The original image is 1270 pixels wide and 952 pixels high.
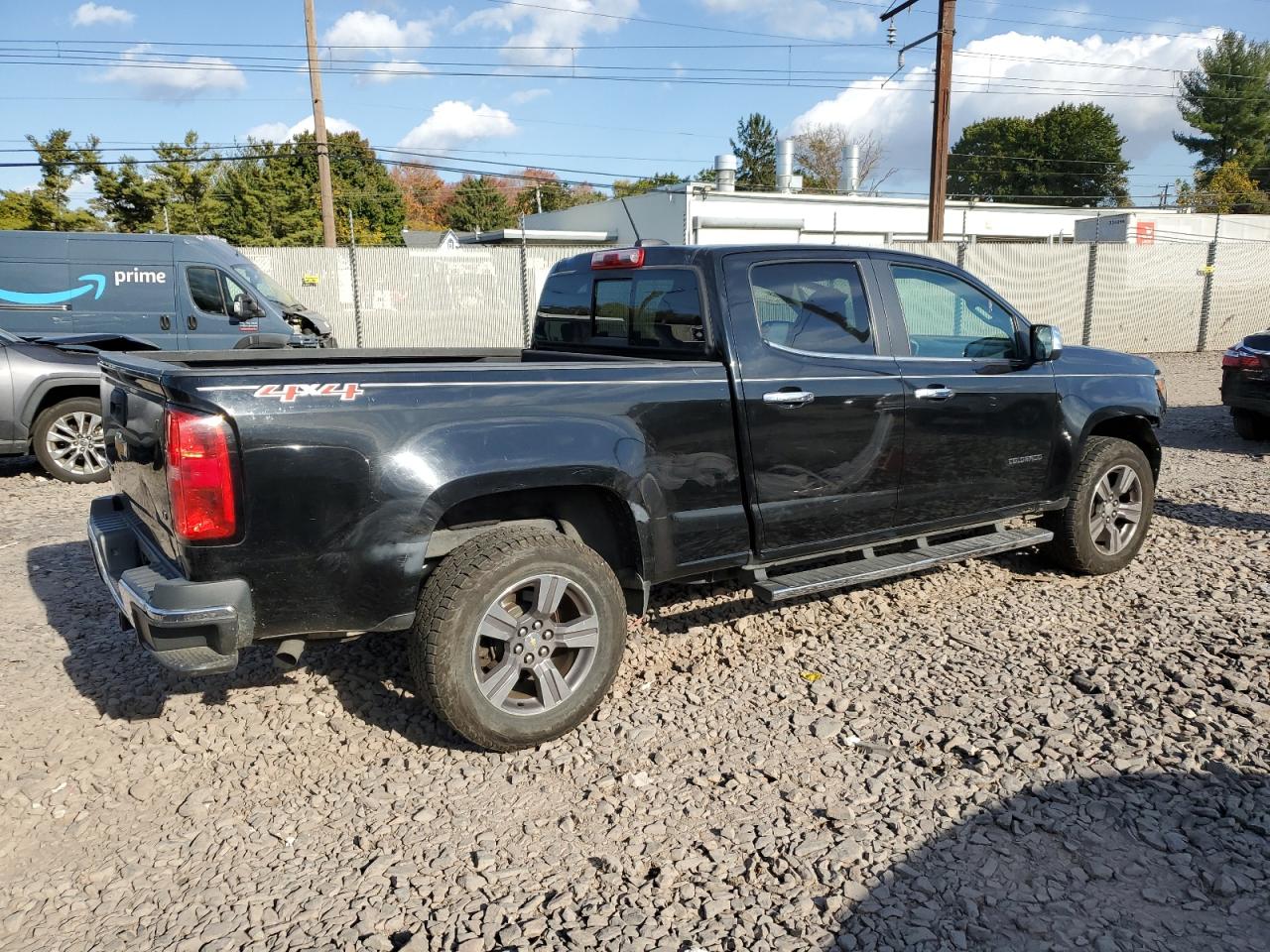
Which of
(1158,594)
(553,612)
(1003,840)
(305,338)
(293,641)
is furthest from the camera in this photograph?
(305,338)

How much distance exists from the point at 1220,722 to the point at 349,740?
348cm

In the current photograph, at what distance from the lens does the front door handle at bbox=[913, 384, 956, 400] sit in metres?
4.48

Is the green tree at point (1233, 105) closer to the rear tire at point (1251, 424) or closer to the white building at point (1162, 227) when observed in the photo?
the white building at point (1162, 227)

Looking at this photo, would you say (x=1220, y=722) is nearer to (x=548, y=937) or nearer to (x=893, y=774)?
(x=893, y=774)

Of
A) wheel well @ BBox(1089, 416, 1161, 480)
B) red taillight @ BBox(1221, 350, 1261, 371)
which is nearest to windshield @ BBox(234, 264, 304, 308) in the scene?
wheel well @ BBox(1089, 416, 1161, 480)

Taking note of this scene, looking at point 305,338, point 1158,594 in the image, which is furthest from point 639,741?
point 305,338

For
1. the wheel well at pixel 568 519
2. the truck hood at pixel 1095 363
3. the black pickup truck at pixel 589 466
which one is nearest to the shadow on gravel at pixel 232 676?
the black pickup truck at pixel 589 466

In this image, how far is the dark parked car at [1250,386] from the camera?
371 inches

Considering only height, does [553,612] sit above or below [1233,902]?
above

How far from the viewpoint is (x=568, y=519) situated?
3.82 metres

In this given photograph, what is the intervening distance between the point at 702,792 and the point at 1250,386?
9037 mm

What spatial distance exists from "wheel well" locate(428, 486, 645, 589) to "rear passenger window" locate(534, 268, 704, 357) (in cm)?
85

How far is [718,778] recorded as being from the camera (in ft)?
11.0

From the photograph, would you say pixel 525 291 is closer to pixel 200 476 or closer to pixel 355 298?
pixel 355 298
